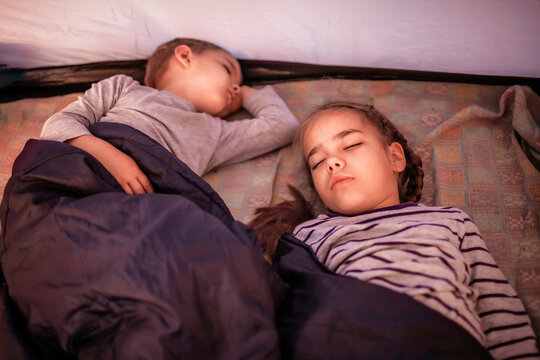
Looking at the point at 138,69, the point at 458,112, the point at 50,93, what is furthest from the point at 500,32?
the point at 50,93

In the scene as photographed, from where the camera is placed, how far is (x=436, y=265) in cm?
84

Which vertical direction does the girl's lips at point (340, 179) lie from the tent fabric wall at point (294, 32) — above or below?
below

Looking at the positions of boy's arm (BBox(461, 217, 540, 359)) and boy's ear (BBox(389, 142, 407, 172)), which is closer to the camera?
boy's arm (BBox(461, 217, 540, 359))

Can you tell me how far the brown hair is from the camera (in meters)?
1.15

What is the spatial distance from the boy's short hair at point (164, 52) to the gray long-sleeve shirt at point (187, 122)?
13 cm

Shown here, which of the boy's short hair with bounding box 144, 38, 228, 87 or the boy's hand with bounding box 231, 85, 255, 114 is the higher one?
the boy's short hair with bounding box 144, 38, 228, 87

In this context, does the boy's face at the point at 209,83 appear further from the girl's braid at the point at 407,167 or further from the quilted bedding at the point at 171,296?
the quilted bedding at the point at 171,296

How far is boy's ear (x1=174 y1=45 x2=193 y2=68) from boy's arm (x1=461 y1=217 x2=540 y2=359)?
108cm

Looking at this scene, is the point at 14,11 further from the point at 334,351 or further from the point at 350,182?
the point at 334,351

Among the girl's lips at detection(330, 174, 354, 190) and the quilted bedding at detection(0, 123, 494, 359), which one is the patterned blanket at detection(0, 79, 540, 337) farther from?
the quilted bedding at detection(0, 123, 494, 359)

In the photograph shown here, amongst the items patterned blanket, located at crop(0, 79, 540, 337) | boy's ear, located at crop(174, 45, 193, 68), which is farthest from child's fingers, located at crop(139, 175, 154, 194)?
boy's ear, located at crop(174, 45, 193, 68)

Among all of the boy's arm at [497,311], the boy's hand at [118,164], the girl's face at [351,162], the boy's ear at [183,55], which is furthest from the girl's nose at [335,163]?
the boy's ear at [183,55]

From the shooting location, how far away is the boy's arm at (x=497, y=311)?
827 mm

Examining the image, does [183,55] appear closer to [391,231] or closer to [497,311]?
[391,231]
